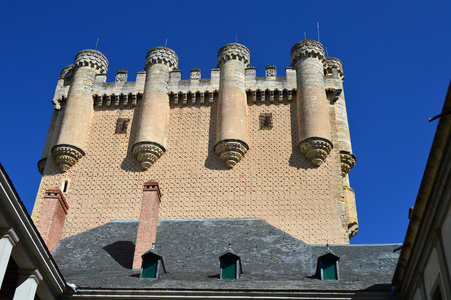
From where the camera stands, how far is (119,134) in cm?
2698

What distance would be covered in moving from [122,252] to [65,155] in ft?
27.3

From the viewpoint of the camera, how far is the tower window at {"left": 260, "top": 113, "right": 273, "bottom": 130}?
2648 centimetres

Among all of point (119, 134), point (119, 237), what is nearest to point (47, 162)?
point (119, 134)

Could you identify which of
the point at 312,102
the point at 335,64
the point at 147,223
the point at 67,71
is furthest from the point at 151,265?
the point at 335,64

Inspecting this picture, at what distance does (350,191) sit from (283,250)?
9724 mm

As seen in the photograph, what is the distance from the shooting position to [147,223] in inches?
746

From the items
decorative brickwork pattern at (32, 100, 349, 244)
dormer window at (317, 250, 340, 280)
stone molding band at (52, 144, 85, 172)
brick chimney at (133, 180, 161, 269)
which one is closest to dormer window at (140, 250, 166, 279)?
brick chimney at (133, 180, 161, 269)

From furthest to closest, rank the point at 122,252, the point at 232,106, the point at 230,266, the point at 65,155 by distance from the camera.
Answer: the point at 232,106 < the point at 65,155 < the point at 122,252 < the point at 230,266

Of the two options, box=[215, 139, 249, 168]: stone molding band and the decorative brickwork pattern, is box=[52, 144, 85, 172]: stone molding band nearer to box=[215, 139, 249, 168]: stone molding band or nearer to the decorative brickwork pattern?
the decorative brickwork pattern

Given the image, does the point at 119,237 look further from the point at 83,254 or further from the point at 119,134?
the point at 119,134

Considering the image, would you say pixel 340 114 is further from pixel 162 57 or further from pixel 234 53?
pixel 162 57

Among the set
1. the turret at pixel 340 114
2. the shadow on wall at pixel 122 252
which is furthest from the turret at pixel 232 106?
the shadow on wall at pixel 122 252

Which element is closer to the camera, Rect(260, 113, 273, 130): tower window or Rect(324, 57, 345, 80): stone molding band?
Rect(260, 113, 273, 130): tower window

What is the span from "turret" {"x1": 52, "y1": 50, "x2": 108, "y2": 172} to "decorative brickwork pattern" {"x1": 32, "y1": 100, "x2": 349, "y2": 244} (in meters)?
0.40
